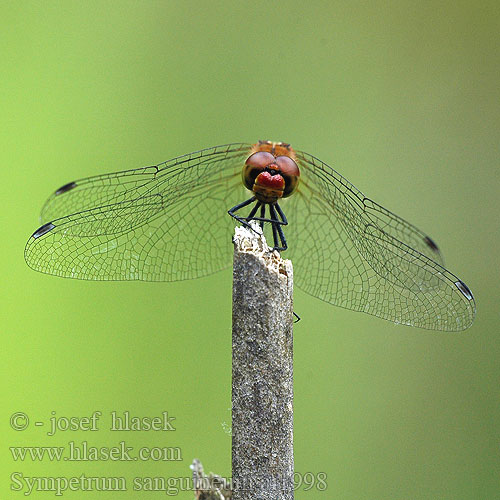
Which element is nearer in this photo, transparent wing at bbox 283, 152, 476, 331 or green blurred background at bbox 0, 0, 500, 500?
transparent wing at bbox 283, 152, 476, 331

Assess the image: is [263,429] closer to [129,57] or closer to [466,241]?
[466,241]

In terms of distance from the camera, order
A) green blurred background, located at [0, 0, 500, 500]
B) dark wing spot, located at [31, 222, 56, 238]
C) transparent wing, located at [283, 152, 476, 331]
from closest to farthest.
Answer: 1. dark wing spot, located at [31, 222, 56, 238]
2. transparent wing, located at [283, 152, 476, 331]
3. green blurred background, located at [0, 0, 500, 500]

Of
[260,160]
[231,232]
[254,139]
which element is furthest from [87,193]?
[254,139]

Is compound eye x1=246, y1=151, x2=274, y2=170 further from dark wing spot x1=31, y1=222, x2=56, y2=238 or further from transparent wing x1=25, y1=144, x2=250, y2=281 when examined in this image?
dark wing spot x1=31, y1=222, x2=56, y2=238

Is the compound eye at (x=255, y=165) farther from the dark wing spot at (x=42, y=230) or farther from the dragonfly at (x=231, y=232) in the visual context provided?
the dark wing spot at (x=42, y=230)

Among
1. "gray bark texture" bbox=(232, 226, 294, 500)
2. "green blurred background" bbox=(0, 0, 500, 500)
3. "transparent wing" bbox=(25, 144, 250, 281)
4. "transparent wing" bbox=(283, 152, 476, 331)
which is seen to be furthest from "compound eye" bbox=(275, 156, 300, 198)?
"green blurred background" bbox=(0, 0, 500, 500)

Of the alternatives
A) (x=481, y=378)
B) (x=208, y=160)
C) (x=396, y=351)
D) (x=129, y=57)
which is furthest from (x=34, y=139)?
(x=481, y=378)

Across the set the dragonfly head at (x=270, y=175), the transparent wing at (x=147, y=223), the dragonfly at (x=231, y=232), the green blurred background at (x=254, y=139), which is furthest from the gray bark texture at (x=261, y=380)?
the green blurred background at (x=254, y=139)
